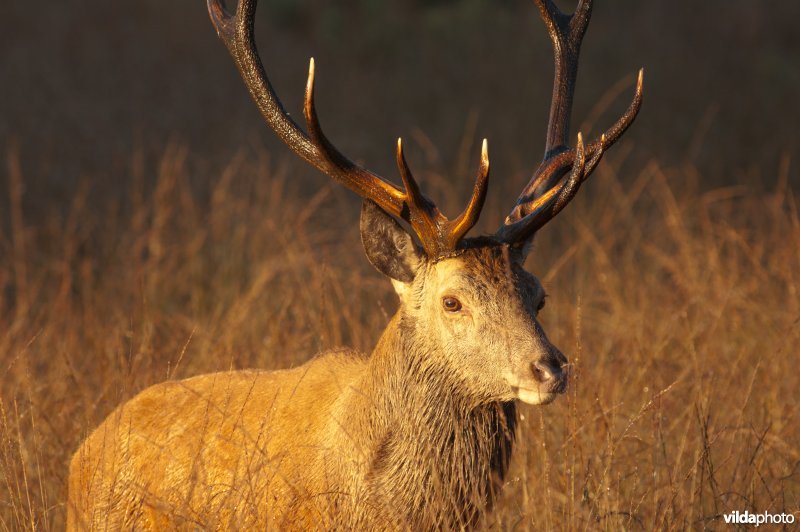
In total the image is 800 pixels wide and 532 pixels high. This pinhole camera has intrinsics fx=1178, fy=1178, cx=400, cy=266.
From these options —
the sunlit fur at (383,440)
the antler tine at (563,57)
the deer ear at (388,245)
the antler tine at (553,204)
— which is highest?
the antler tine at (563,57)

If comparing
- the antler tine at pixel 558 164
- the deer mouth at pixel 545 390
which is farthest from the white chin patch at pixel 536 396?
the antler tine at pixel 558 164

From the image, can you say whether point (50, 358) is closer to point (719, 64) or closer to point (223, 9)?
point (223, 9)

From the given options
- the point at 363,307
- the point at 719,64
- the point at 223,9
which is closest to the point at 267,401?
the point at 223,9

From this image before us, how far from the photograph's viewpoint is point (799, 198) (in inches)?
393

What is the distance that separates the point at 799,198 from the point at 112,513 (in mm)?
7545

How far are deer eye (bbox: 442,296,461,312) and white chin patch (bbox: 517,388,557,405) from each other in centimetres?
35

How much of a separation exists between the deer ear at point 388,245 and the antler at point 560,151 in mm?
308

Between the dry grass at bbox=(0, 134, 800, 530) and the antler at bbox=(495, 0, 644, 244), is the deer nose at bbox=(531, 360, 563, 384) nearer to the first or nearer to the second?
the dry grass at bbox=(0, 134, 800, 530)

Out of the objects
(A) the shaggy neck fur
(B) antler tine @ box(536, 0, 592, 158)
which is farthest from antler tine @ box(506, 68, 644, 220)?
(A) the shaggy neck fur

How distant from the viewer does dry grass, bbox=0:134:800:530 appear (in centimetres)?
417

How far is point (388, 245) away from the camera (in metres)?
3.97

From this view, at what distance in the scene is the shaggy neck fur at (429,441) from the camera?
12.2 ft

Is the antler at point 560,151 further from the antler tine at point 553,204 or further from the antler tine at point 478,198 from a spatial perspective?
the antler tine at point 478,198

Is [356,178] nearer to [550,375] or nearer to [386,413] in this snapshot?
[386,413]
